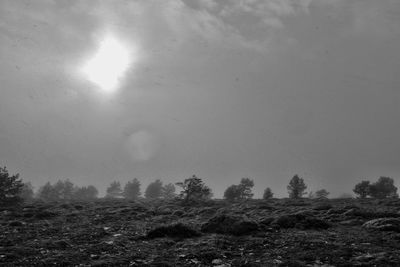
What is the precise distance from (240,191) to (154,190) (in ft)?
149

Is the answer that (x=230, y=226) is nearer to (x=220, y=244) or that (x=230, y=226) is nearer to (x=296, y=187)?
(x=220, y=244)

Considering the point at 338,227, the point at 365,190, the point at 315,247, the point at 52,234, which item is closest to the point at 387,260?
the point at 315,247

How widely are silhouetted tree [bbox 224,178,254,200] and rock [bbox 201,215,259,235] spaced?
6880 centimetres

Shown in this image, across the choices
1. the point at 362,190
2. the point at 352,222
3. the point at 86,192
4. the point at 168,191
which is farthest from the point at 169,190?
the point at 352,222

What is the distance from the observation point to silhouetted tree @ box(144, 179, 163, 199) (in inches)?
4906

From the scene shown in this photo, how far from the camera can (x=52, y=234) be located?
22219mm

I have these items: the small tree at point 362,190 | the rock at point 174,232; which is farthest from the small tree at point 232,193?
the rock at point 174,232

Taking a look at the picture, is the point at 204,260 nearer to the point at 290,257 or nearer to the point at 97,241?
the point at 290,257

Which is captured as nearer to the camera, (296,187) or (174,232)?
(174,232)

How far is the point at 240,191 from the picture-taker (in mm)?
91312

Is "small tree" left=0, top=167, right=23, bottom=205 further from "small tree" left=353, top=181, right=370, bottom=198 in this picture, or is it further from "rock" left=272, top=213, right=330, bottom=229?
"small tree" left=353, top=181, right=370, bottom=198

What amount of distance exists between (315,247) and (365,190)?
75.2 meters

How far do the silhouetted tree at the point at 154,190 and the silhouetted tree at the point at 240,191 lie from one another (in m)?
40.4

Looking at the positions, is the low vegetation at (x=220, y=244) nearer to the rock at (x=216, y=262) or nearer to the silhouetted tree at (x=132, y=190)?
the rock at (x=216, y=262)
